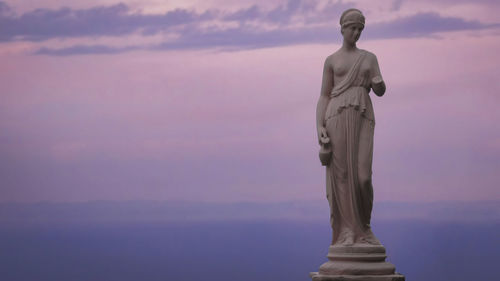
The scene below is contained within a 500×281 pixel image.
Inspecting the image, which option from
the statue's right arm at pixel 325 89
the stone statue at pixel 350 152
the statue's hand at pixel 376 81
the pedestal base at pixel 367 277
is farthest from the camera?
the statue's right arm at pixel 325 89

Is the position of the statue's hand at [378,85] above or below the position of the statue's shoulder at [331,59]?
below

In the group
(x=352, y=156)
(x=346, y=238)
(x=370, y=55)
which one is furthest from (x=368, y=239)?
(x=370, y=55)

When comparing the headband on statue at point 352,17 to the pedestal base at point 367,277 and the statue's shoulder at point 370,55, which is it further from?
the pedestal base at point 367,277

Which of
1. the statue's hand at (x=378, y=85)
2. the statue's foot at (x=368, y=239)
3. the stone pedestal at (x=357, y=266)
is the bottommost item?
the stone pedestal at (x=357, y=266)

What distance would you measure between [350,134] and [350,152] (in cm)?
30

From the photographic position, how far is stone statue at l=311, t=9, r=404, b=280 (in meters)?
13.1

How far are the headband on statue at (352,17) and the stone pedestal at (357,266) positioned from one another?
147 inches

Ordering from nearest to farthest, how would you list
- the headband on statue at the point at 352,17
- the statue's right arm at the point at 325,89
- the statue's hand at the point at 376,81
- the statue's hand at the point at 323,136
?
the statue's hand at the point at 323,136 → the statue's hand at the point at 376,81 → the headband on statue at the point at 352,17 → the statue's right arm at the point at 325,89

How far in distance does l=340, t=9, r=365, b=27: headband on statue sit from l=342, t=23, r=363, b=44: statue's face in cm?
5

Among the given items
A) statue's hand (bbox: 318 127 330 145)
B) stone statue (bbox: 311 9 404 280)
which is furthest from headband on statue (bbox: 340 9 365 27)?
statue's hand (bbox: 318 127 330 145)

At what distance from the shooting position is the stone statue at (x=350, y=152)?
13.1m

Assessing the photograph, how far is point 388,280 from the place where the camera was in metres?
12.8

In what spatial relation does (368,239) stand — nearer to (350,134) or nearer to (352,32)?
(350,134)

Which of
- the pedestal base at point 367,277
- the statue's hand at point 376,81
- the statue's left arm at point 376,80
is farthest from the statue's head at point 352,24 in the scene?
the pedestal base at point 367,277
